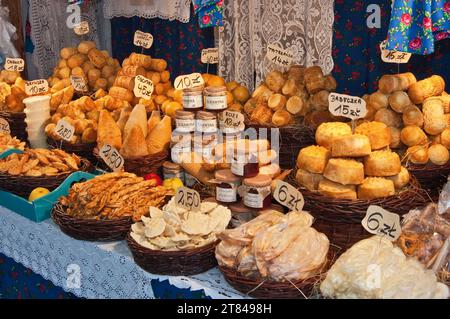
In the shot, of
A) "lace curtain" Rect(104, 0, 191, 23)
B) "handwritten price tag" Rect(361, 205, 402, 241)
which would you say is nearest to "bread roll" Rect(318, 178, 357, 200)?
"handwritten price tag" Rect(361, 205, 402, 241)

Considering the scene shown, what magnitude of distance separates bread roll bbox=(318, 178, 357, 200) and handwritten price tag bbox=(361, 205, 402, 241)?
0.22 metres

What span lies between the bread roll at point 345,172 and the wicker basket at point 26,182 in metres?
1.44

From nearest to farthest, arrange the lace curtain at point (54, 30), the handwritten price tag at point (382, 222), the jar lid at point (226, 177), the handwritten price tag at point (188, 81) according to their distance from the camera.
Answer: the handwritten price tag at point (382, 222)
the jar lid at point (226, 177)
the handwritten price tag at point (188, 81)
the lace curtain at point (54, 30)

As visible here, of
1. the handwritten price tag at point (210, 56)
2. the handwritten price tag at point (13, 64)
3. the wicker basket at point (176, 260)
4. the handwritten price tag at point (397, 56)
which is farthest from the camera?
the handwritten price tag at point (13, 64)

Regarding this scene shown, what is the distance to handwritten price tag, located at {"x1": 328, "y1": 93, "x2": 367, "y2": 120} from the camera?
7.88 ft

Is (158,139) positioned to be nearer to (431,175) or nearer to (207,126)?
(207,126)

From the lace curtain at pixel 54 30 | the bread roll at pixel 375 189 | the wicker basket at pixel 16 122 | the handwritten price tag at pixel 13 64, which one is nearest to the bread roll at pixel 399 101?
the bread roll at pixel 375 189

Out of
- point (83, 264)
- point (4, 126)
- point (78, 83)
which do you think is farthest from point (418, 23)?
point (4, 126)

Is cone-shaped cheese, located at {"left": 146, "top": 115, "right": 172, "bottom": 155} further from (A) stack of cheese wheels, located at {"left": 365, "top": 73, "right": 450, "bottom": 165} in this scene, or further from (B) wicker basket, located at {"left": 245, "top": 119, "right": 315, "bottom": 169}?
(A) stack of cheese wheels, located at {"left": 365, "top": 73, "right": 450, "bottom": 165}

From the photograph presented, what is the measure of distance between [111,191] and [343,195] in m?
1.04

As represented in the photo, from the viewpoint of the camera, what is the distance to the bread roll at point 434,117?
2512mm

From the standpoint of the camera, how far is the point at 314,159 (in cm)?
228

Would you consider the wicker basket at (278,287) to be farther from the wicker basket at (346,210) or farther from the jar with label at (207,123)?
the jar with label at (207,123)

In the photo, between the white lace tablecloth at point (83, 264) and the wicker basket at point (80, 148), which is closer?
the white lace tablecloth at point (83, 264)
